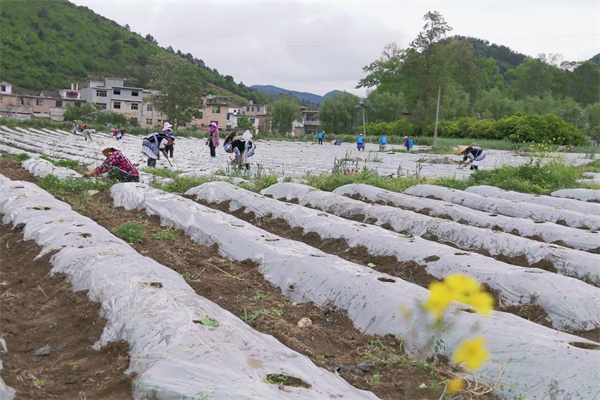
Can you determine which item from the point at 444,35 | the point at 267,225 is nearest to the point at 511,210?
the point at 267,225

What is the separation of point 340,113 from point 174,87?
1676cm

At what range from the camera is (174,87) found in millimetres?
48406

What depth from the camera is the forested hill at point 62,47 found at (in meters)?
62.4

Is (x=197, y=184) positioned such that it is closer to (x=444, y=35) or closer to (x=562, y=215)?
(x=562, y=215)

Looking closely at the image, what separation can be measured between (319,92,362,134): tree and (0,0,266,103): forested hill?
2409 centimetres

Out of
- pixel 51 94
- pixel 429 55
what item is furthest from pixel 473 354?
pixel 51 94

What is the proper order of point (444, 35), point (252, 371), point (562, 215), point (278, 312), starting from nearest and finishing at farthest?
point (252, 371)
point (278, 312)
point (562, 215)
point (444, 35)

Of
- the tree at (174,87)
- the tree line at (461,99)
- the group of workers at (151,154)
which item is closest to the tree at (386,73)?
the tree line at (461,99)

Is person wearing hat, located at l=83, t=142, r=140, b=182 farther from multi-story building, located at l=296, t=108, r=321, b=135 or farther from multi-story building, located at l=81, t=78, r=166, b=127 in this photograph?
multi-story building, located at l=296, t=108, r=321, b=135

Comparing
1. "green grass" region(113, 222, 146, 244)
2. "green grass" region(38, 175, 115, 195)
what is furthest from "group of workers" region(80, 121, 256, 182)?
"green grass" region(113, 222, 146, 244)

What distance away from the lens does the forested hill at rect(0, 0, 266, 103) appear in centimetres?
6241

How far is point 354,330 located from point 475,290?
2.61m

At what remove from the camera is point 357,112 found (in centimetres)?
5244

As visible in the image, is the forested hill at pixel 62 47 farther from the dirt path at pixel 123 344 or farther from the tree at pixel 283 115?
the dirt path at pixel 123 344
